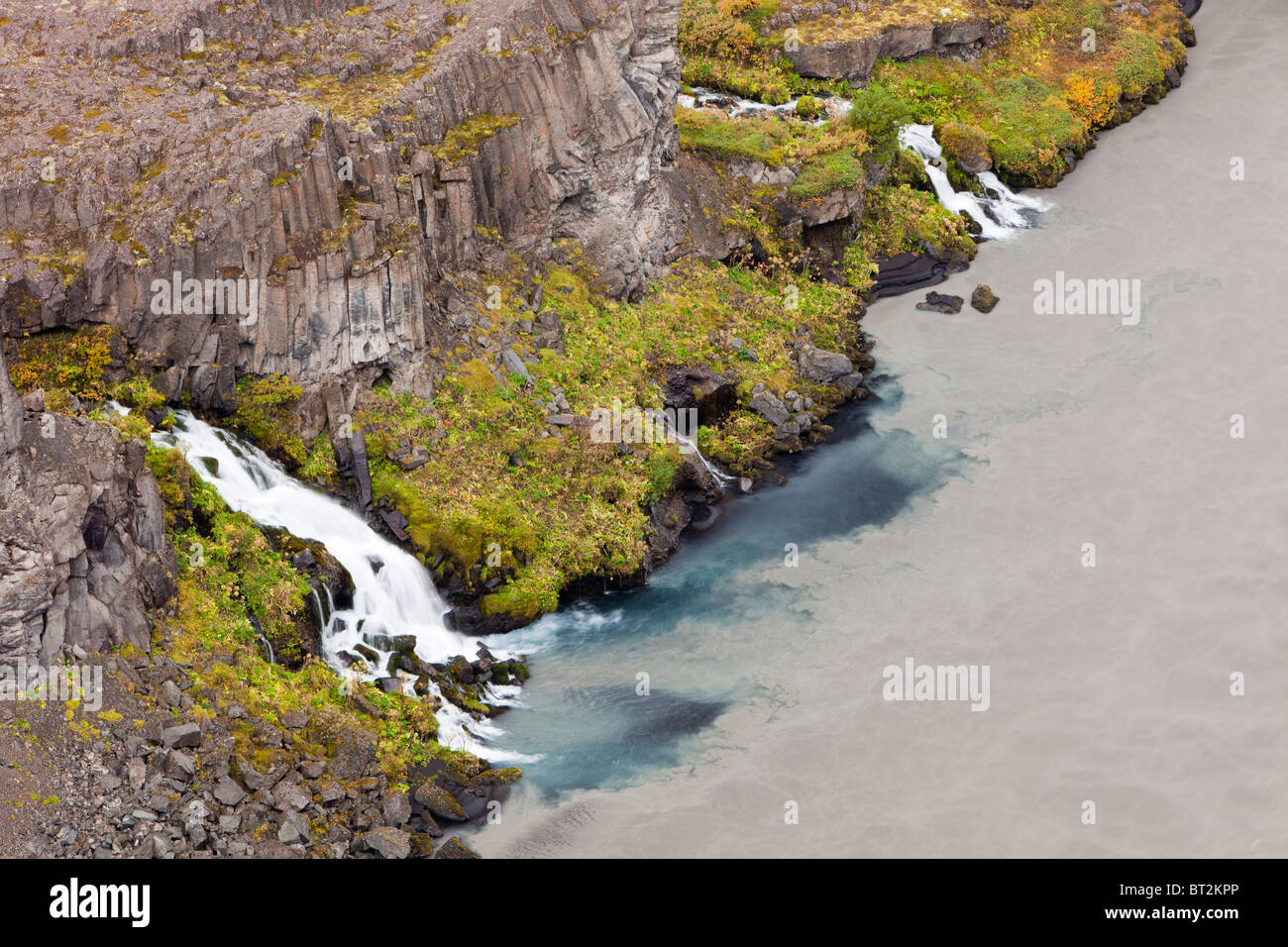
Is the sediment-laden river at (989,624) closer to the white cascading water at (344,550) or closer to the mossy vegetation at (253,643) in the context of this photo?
the white cascading water at (344,550)

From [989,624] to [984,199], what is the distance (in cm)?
2661

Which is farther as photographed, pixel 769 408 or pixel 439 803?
pixel 769 408

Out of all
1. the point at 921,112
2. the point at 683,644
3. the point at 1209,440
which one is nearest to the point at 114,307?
the point at 683,644

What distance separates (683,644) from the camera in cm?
4344

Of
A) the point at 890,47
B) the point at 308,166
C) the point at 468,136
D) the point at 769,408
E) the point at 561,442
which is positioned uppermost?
the point at 308,166

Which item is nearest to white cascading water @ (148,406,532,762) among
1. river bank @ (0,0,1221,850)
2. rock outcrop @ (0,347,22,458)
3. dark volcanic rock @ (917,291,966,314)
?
river bank @ (0,0,1221,850)

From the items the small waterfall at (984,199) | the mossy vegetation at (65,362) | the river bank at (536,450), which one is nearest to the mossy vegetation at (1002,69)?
the small waterfall at (984,199)

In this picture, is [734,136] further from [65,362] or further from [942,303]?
[65,362]

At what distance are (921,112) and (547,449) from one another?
2904cm

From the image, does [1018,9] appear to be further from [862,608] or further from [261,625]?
[261,625]

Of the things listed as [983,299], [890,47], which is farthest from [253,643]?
[890,47]

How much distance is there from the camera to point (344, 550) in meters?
42.9

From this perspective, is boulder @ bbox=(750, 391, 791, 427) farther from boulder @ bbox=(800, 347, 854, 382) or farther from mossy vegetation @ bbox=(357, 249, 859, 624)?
boulder @ bbox=(800, 347, 854, 382)

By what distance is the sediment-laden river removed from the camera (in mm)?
37500
